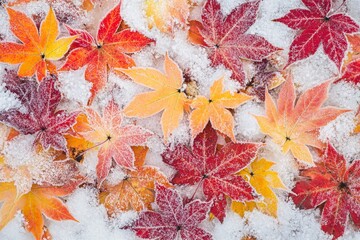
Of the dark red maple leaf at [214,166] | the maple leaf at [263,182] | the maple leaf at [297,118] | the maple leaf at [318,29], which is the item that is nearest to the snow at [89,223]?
the dark red maple leaf at [214,166]

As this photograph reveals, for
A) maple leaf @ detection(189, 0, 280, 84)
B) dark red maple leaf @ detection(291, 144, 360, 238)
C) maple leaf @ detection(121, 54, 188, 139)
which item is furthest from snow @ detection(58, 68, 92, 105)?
dark red maple leaf @ detection(291, 144, 360, 238)

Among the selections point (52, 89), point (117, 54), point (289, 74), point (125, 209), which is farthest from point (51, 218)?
point (289, 74)

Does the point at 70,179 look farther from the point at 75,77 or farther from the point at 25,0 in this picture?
the point at 25,0

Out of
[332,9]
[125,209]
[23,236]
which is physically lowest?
[23,236]

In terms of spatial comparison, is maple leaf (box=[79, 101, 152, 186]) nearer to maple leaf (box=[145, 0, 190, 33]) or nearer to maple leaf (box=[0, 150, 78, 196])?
maple leaf (box=[0, 150, 78, 196])

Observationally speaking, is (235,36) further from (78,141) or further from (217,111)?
(78,141)

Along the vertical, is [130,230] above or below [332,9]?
below
